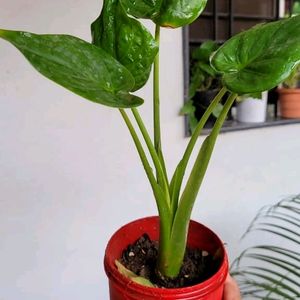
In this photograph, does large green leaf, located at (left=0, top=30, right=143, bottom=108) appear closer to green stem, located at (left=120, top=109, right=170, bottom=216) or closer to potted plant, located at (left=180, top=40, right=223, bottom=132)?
green stem, located at (left=120, top=109, right=170, bottom=216)

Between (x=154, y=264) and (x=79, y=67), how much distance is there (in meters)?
0.32

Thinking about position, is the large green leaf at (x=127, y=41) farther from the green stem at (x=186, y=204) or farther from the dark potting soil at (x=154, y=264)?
the dark potting soil at (x=154, y=264)

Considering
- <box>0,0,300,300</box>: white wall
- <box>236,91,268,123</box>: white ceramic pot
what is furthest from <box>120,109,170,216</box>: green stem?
<box>236,91,268,123</box>: white ceramic pot

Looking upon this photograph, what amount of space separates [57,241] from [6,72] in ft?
1.54

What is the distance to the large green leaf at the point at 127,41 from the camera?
1.20ft

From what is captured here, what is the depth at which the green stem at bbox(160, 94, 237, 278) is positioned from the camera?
1.28ft

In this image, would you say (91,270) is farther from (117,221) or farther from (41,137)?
(41,137)

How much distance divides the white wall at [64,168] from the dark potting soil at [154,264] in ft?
1.26

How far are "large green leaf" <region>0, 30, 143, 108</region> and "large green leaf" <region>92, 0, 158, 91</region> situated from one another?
30 millimetres

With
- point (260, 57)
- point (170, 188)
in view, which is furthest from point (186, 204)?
point (260, 57)

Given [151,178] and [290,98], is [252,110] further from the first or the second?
[151,178]

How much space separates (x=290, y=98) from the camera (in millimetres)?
1107

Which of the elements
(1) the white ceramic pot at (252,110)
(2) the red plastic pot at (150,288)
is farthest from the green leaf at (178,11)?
(1) the white ceramic pot at (252,110)

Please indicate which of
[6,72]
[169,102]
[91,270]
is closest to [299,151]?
[169,102]
